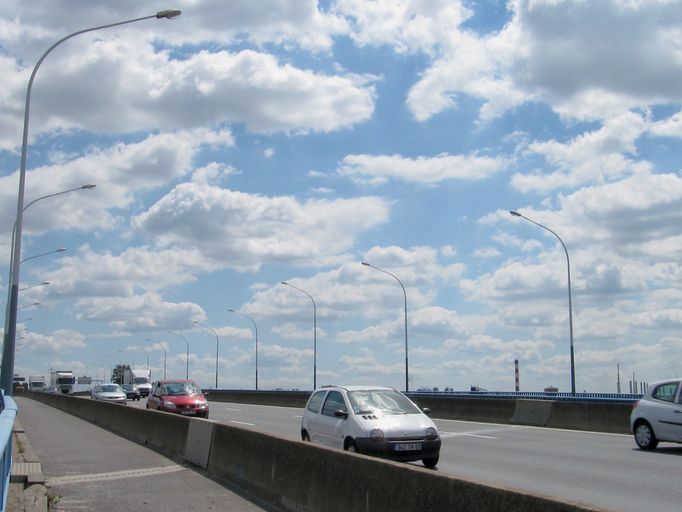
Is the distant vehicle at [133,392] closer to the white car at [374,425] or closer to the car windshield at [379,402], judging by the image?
the white car at [374,425]

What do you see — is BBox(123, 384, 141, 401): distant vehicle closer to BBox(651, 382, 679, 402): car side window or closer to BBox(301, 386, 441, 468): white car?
BBox(301, 386, 441, 468): white car

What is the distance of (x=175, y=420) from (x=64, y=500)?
5.76 metres

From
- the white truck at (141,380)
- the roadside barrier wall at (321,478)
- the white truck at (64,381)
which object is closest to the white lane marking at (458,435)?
the roadside barrier wall at (321,478)

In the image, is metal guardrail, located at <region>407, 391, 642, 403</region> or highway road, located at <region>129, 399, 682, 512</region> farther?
metal guardrail, located at <region>407, 391, 642, 403</region>

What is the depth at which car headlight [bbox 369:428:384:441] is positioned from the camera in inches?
512

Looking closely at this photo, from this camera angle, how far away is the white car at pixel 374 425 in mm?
13094

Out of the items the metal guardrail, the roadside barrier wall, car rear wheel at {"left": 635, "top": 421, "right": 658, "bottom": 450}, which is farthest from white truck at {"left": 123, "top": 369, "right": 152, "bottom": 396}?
car rear wheel at {"left": 635, "top": 421, "right": 658, "bottom": 450}

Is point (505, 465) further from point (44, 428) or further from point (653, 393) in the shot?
point (44, 428)

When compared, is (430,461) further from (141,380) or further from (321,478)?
(141,380)

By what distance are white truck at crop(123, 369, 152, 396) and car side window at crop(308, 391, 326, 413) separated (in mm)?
56490

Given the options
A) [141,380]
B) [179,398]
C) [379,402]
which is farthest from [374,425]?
[141,380]

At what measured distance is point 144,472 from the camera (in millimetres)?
13797

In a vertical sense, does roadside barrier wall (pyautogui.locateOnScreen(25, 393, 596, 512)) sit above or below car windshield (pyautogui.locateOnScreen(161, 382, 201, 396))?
below

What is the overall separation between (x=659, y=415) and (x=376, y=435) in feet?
23.3
